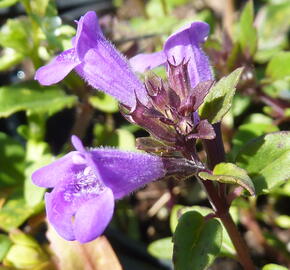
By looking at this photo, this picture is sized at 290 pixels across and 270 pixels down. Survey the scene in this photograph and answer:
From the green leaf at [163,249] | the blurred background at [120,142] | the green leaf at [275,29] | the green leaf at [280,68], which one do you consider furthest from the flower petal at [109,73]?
the green leaf at [275,29]

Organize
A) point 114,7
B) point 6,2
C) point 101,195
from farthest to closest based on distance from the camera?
point 114,7 → point 6,2 → point 101,195

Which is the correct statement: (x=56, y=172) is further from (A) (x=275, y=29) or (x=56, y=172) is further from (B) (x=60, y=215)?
(A) (x=275, y=29)

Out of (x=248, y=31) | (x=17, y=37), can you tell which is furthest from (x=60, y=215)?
(x=248, y=31)

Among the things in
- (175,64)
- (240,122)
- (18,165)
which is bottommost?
(240,122)

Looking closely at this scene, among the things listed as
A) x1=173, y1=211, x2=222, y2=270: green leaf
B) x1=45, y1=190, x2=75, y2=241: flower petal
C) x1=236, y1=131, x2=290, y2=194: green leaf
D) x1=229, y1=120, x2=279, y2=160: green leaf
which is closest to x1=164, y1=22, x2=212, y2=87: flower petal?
x1=236, y1=131, x2=290, y2=194: green leaf

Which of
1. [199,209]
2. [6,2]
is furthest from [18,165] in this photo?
[199,209]

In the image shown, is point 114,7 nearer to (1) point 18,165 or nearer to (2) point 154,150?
(1) point 18,165

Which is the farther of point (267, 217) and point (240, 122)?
point (240, 122)
